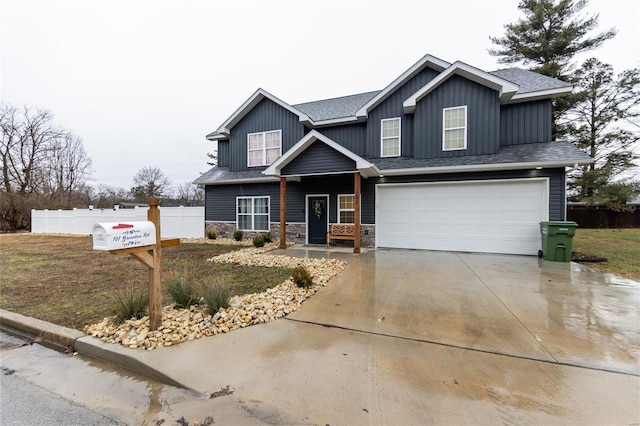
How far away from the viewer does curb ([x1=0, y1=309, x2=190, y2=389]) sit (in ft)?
8.85

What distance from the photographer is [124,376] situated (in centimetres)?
266

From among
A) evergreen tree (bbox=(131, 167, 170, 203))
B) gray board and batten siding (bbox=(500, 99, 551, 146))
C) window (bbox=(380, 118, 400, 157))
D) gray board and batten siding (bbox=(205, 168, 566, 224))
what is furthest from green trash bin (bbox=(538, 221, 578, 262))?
evergreen tree (bbox=(131, 167, 170, 203))

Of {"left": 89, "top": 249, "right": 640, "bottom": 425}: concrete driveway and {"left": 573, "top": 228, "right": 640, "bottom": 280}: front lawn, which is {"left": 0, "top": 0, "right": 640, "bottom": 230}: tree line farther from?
{"left": 89, "top": 249, "right": 640, "bottom": 425}: concrete driveway

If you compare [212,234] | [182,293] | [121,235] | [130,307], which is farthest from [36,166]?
[121,235]

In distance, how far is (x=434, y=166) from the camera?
918 cm

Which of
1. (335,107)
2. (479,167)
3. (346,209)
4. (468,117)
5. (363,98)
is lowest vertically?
(346,209)

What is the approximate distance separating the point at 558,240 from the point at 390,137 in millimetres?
6552

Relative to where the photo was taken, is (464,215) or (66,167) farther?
(66,167)

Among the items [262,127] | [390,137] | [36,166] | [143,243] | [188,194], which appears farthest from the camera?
[188,194]

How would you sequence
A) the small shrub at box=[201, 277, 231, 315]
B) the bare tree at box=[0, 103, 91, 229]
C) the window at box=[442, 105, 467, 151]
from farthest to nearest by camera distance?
the bare tree at box=[0, 103, 91, 229]
the window at box=[442, 105, 467, 151]
the small shrub at box=[201, 277, 231, 315]

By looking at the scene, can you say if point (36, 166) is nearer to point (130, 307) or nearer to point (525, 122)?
point (130, 307)

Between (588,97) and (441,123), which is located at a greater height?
(588,97)

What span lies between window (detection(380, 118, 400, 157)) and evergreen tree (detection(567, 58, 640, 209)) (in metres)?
13.2

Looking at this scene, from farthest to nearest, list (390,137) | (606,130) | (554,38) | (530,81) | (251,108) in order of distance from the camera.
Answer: (606,130)
(554,38)
(251,108)
(390,137)
(530,81)
